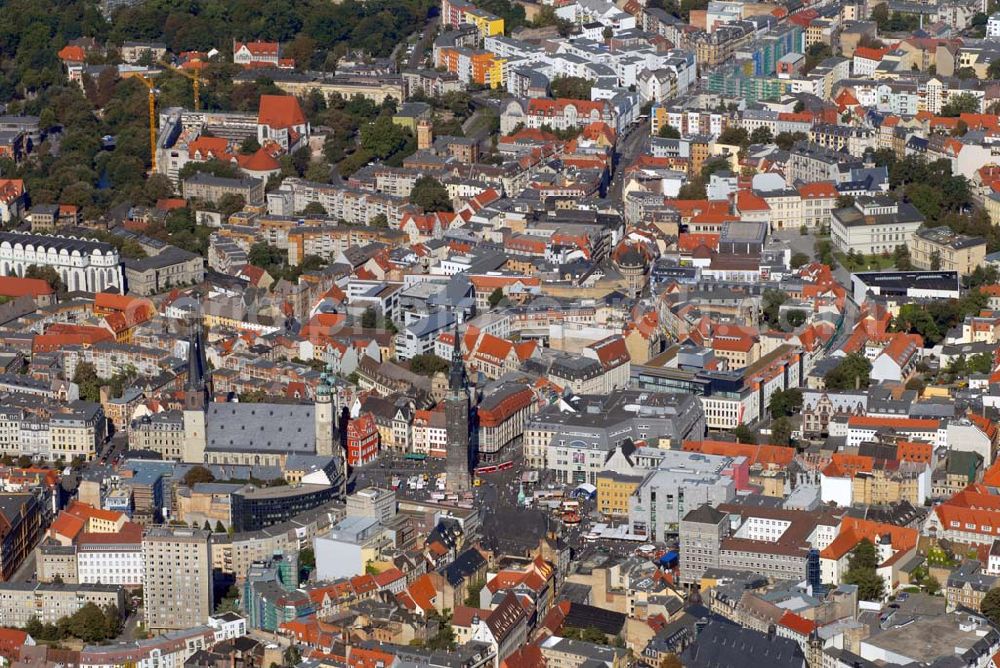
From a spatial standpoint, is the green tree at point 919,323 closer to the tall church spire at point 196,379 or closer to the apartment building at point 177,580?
the tall church spire at point 196,379

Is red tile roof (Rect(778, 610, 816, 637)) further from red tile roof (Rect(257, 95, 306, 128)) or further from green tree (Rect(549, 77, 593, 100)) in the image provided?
red tile roof (Rect(257, 95, 306, 128))

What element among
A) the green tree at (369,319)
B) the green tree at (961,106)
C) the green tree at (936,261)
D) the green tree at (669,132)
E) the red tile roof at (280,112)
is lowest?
the green tree at (369,319)

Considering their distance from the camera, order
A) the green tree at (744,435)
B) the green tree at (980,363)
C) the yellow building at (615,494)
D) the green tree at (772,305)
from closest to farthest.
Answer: the yellow building at (615,494) < the green tree at (744,435) < the green tree at (980,363) < the green tree at (772,305)

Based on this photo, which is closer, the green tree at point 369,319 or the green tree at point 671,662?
the green tree at point 671,662

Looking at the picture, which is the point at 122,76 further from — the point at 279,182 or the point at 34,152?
the point at 279,182

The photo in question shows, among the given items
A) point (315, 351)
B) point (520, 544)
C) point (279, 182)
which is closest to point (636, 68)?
point (279, 182)

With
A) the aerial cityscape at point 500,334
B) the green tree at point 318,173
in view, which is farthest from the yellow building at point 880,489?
the green tree at point 318,173
